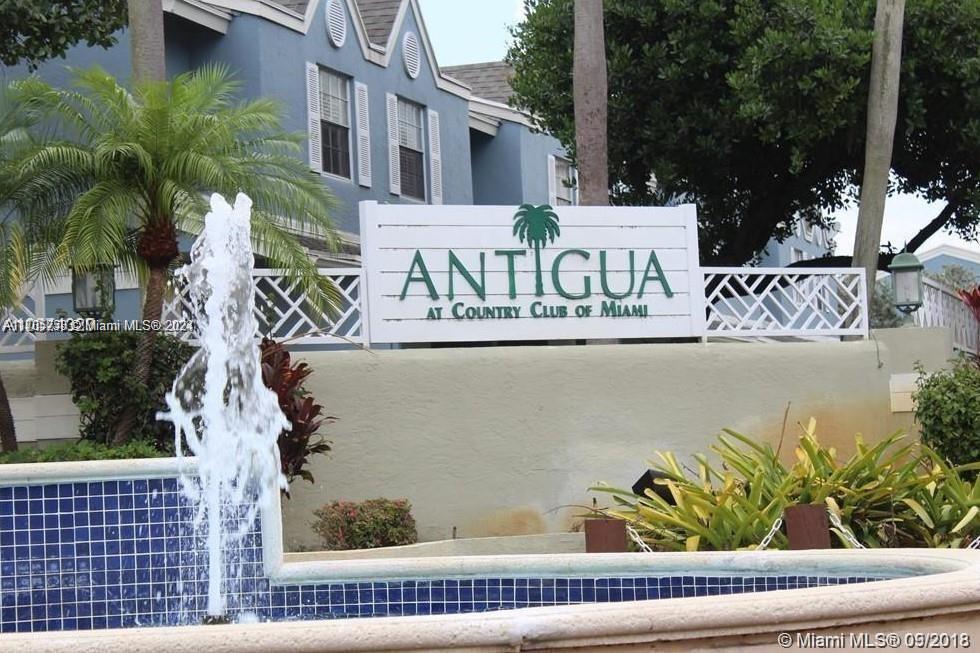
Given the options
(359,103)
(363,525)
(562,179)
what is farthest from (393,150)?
(363,525)

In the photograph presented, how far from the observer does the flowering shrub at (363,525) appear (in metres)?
11.6

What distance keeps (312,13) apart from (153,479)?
1272cm

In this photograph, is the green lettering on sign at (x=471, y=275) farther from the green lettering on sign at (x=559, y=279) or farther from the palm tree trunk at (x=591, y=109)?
the palm tree trunk at (x=591, y=109)

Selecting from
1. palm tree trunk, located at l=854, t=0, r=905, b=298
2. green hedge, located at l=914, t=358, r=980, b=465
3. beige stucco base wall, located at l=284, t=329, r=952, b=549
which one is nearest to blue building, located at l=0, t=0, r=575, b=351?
beige stucco base wall, located at l=284, t=329, r=952, b=549

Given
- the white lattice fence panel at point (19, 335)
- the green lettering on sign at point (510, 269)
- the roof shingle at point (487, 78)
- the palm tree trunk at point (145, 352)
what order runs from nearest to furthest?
the palm tree trunk at point (145, 352) < the white lattice fence panel at point (19, 335) < the green lettering on sign at point (510, 269) < the roof shingle at point (487, 78)

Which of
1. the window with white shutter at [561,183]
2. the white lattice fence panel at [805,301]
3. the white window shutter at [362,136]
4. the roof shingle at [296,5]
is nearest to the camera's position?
the white lattice fence panel at [805,301]

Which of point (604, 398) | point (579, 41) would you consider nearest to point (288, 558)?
point (604, 398)

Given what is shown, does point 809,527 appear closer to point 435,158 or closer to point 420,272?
point 420,272

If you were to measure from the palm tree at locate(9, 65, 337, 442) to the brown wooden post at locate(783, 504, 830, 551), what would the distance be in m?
4.75

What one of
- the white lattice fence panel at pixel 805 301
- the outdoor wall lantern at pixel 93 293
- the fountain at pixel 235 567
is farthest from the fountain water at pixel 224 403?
the white lattice fence panel at pixel 805 301

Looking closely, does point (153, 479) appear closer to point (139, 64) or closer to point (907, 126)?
point (139, 64)

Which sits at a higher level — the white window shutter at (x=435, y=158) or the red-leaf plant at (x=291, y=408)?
Answer: the white window shutter at (x=435, y=158)

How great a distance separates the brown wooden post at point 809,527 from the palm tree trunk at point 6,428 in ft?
20.7

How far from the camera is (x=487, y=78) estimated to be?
26.9 meters
